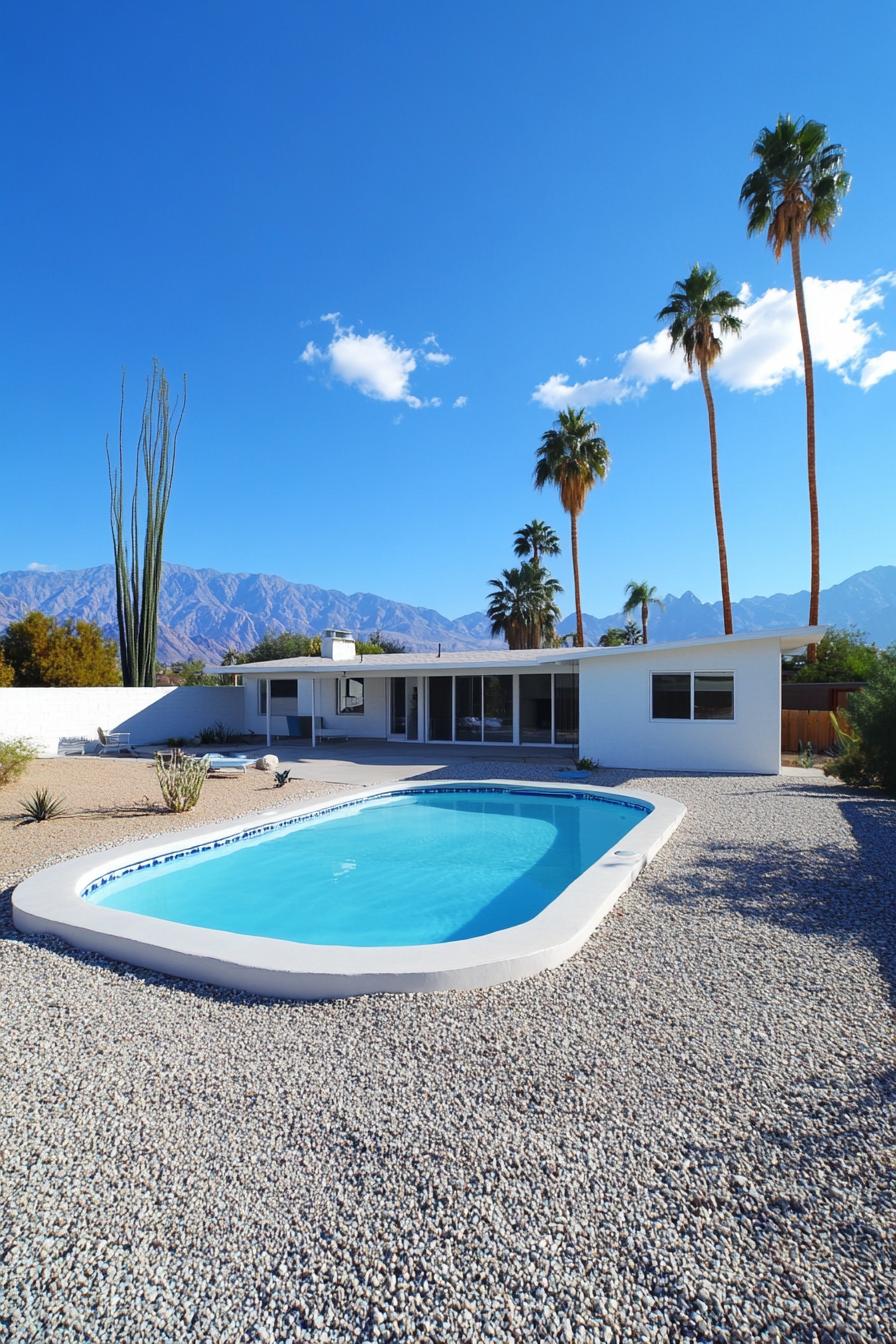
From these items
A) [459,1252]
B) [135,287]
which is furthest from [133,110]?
[459,1252]

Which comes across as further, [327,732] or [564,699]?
[327,732]

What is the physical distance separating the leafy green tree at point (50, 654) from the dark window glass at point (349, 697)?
11427mm

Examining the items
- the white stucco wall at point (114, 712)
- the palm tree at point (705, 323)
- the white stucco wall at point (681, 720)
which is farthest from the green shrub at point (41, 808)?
the palm tree at point (705, 323)

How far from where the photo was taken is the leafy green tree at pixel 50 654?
26422 mm

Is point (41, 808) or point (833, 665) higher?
point (833, 665)

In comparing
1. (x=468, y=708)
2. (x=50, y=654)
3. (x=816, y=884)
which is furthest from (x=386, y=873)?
(x=50, y=654)

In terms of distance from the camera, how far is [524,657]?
19641 mm

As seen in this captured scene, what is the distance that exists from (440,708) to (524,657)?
11.3ft

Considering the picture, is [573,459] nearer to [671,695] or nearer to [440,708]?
[440,708]

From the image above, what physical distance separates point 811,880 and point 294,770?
38.0 feet

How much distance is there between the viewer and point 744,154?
2223 cm

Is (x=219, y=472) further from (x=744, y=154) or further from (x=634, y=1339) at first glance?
(x=634, y=1339)

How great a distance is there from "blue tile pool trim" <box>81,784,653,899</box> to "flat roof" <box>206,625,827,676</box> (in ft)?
11.6

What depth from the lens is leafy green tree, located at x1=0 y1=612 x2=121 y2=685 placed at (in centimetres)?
2642
